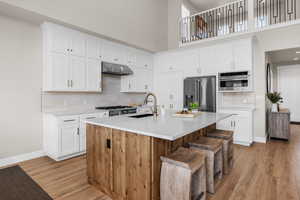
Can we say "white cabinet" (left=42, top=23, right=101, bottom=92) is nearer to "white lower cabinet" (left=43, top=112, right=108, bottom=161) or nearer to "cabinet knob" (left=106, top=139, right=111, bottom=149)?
"white lower cabinet" (left=43, top=112, right=108, bottom=161)

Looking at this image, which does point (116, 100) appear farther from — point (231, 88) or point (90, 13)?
point (231, 88)

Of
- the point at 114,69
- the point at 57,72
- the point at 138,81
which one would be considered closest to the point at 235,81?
the point at 138,81

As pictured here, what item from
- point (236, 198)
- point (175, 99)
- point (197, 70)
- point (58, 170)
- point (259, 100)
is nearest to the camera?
point (236, 198)

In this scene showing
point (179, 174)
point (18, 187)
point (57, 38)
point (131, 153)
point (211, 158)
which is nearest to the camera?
point (179, 174)

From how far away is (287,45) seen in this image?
160 inches

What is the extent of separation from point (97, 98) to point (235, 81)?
3668mm

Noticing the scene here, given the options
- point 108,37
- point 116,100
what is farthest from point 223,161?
point 108,37

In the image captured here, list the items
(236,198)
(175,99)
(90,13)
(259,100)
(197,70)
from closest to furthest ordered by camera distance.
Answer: (236,198), (90,13), (259,100), (197,70), (175,99)

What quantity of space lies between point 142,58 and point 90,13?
2163 millimetres

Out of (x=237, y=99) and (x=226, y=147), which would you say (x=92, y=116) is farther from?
(x=237, y=99)

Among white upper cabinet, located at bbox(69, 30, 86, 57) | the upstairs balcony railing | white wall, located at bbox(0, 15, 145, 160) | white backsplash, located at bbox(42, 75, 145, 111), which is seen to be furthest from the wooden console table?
white wall, located at bbox(0, 15, 145, 160)

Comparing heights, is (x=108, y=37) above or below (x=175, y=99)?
above

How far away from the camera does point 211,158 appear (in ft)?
6.59

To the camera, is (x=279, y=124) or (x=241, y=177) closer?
(x=241, y=177)
